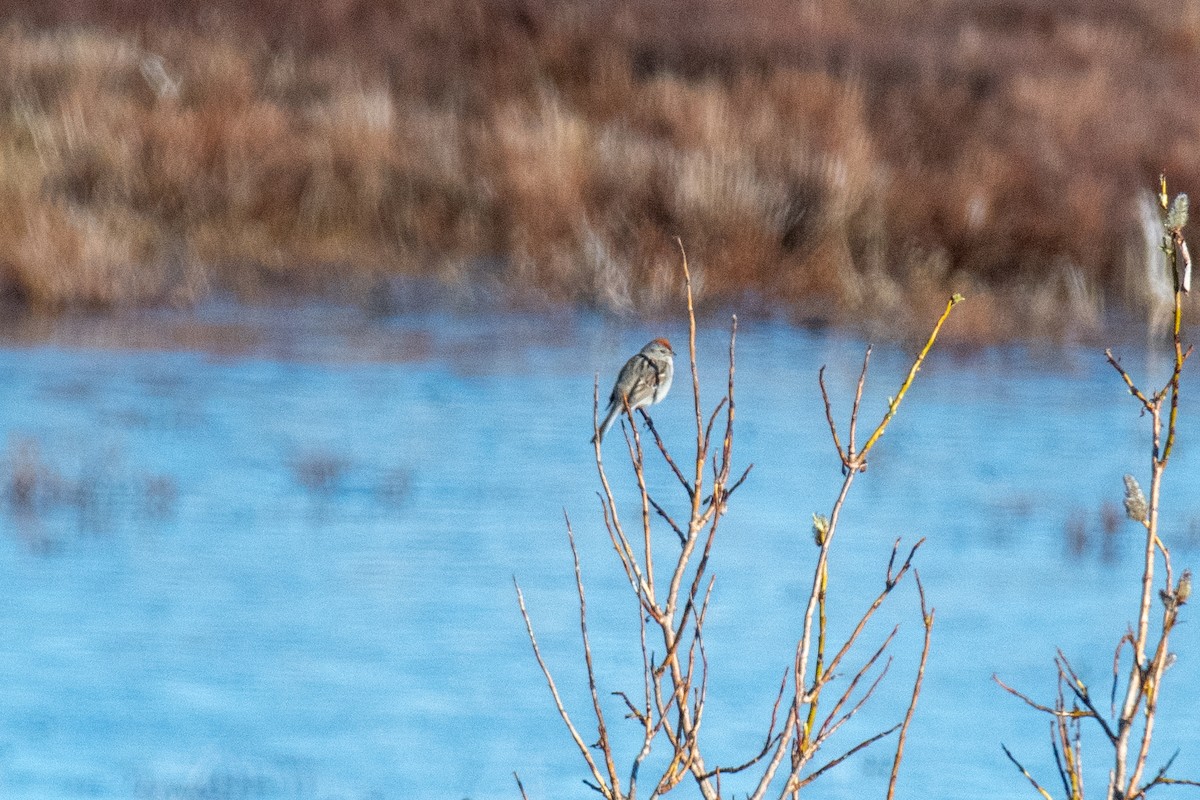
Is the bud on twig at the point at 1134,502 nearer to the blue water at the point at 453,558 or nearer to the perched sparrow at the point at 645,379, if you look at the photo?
the blue water at the point at 453,558

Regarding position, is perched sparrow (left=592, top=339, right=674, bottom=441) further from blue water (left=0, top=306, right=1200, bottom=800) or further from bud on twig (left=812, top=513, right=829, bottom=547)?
bud on twig (left=812, top=513, right=829, bottom=547)

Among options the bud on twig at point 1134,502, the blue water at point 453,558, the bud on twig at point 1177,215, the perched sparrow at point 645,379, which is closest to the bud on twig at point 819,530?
the bud on twig at point 1134,502

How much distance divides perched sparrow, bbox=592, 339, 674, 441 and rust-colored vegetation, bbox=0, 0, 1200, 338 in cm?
623

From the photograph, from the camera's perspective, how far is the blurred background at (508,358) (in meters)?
5.17

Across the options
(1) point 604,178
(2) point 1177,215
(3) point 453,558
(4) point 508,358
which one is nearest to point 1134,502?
(2) point 1177,215

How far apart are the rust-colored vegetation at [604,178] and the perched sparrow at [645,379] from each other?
623cm

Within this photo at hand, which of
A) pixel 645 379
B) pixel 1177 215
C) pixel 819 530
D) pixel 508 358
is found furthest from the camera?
pixel 508 358

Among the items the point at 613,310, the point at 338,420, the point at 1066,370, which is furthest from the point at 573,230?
the point at 338,420

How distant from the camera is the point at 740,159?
575 inches

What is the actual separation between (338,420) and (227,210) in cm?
601

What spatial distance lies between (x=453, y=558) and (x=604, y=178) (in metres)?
8.01

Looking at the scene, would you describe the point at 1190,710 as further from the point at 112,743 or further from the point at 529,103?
the point at 529,103

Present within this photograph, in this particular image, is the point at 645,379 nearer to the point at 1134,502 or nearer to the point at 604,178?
the point at 1134,502

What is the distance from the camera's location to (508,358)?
10891mm
